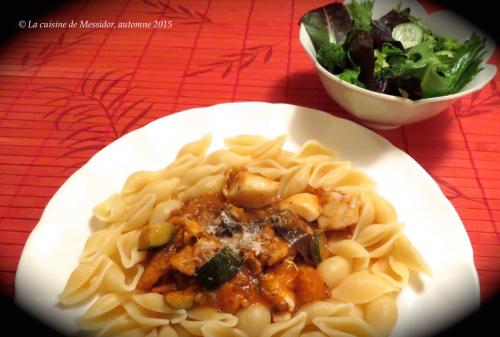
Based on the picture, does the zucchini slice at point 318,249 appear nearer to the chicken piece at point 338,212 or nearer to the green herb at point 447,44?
the chicken piece at point 338,212

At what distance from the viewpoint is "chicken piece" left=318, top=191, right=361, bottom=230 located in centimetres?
257

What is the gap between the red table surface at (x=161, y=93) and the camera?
116 inches

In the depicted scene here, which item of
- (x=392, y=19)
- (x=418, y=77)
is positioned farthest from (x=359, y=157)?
(x=392, y=19)

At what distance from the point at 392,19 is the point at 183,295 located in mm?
2530

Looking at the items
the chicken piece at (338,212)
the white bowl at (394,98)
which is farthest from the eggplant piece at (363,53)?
the chicken piece at (338,212)

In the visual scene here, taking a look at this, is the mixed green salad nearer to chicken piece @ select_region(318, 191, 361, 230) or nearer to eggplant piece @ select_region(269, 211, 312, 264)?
chicken piece @ select_region(318, 191, 361, 230)

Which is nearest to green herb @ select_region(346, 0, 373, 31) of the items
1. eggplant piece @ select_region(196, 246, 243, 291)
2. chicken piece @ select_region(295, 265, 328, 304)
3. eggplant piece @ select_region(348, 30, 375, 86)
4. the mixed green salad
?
the mixed green salad

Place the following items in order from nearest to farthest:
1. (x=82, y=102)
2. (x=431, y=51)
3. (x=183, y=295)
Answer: (x=183, y=295), (x=431, y=51), (x=82, y=102)

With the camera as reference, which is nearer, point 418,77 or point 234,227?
point 234,227

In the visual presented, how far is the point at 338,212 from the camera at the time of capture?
8.43 feet

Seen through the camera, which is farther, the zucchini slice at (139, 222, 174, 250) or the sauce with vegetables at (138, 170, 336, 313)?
the zucchini slice at (139, 222, 174, 250)

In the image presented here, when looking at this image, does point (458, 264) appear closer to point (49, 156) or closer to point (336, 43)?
point (336, 43)

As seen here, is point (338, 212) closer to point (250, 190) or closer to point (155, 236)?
point (250, 190)

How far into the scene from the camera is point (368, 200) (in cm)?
269
